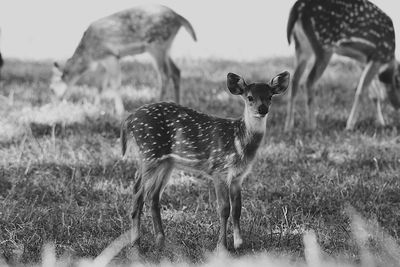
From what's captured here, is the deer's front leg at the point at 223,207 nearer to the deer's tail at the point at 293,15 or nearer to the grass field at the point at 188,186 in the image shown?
the grass field at the point at 188,186

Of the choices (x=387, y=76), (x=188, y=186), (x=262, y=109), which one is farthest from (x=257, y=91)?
(x=387, y=76)

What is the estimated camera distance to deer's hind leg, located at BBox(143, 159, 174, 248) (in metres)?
4.80

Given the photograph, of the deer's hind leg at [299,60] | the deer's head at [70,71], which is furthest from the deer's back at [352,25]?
the deer's head at [70,71]

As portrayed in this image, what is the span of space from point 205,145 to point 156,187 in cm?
44

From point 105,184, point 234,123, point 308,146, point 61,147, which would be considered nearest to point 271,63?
point 308,146

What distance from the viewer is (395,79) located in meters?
8.63

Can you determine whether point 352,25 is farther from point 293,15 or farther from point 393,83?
point 393,83

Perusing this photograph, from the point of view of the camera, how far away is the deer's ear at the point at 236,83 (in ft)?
15.5

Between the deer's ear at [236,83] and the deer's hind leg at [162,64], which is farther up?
the deer's ear at [236,83]

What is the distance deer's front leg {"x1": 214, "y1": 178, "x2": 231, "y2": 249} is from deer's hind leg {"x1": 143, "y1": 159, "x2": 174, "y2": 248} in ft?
1.25

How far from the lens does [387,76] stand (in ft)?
28.2

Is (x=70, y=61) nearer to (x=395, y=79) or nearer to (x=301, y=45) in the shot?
(x=301, y=45)

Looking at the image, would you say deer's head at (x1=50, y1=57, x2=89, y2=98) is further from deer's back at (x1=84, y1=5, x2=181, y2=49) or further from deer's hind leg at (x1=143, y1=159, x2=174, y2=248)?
deer's hind leg at (x1=143, y1=159, x2=174, y2=248)

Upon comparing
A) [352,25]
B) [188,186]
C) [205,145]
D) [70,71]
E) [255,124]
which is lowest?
[70,71]
